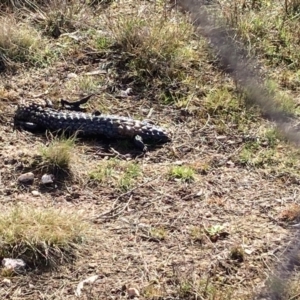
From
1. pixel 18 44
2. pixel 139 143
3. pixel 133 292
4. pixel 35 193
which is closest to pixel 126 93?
pixel 139 143

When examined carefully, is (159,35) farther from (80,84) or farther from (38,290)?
(38,290)

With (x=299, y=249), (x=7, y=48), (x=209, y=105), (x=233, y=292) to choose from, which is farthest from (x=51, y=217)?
(x=7, y=48)

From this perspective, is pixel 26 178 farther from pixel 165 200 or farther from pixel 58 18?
pixel 58 18

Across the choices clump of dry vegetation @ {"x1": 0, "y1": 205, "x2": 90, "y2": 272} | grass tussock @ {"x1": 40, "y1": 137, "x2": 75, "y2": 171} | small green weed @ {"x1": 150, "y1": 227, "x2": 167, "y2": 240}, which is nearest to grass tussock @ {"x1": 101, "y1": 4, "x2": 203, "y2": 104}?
grass tussock @ {"x1": 40, "y1": 137, "x2": 75, "y2": 171}

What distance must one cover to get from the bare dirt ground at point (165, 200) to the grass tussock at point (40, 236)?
7cm

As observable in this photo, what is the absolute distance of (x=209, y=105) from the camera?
4.96 metres

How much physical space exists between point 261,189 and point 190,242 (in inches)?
25.9

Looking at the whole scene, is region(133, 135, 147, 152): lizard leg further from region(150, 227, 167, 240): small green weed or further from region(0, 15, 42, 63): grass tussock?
region(0, 15, 42, 63): grass tussock

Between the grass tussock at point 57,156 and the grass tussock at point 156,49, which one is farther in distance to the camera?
the grass tussock at point 156,49

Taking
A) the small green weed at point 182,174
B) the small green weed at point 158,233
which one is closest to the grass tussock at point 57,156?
the small green weed at point 182,174

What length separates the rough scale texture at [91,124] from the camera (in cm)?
456

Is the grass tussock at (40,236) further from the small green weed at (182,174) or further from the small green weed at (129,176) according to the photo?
the small green weed at (182,174)

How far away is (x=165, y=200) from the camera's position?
403 centimetres

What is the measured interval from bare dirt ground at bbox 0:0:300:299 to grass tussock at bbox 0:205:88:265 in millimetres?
67
